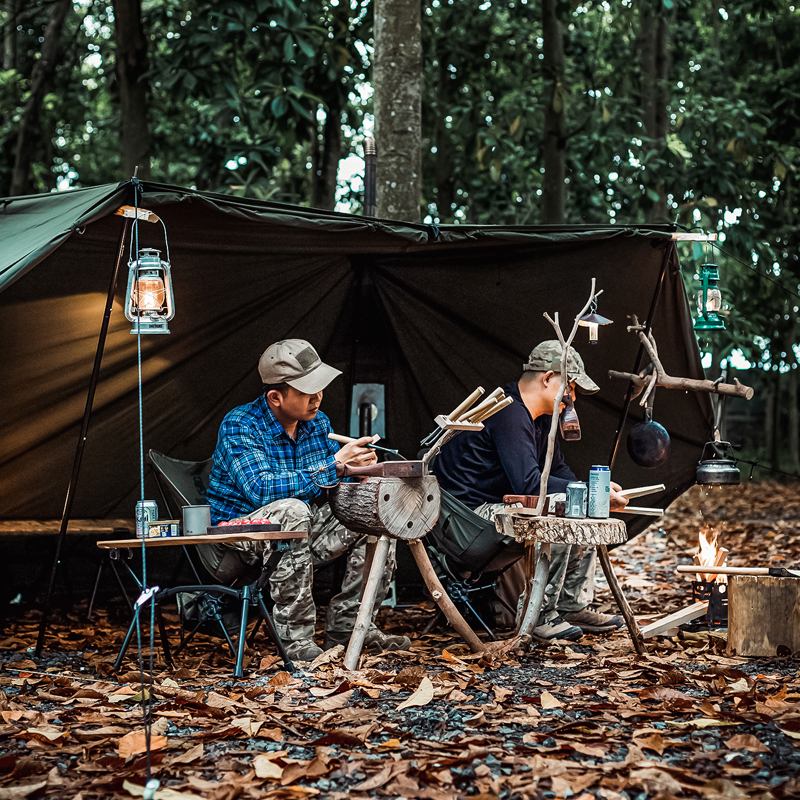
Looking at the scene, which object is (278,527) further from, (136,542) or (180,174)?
(180,174)

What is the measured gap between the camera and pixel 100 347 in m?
4.10

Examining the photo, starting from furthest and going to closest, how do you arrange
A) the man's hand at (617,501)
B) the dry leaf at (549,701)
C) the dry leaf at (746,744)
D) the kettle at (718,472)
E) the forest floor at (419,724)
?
the kettle at (718,472)
the man's hand at (617,501)
the dry leaf at (549,701)
the dry leaf at (746,744)
the forest floor at (419,724)

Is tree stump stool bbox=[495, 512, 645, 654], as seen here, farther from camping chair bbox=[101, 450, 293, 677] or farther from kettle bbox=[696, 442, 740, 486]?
kettle bbox=[696, 442, 740, 486]

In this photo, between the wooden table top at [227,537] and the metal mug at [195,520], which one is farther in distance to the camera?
the metal mug at [195,520]

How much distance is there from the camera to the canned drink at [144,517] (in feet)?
12.1

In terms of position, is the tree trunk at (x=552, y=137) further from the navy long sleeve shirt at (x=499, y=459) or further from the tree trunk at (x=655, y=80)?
the navy long sleeve shirt at (x=499, y=459)

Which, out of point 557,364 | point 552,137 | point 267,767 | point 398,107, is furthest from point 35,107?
point 267,767

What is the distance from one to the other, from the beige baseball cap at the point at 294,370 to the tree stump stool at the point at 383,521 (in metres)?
0.50

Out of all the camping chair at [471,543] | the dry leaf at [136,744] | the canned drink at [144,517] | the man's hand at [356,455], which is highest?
the man's hand at [356,455]

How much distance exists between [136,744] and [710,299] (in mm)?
3516

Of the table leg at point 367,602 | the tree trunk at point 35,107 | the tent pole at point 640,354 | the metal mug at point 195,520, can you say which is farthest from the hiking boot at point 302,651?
the tree trunk at point 35,107

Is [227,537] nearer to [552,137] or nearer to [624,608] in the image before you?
[624,608]

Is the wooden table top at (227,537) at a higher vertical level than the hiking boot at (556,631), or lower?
higher

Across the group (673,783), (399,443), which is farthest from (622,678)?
(399,443)
